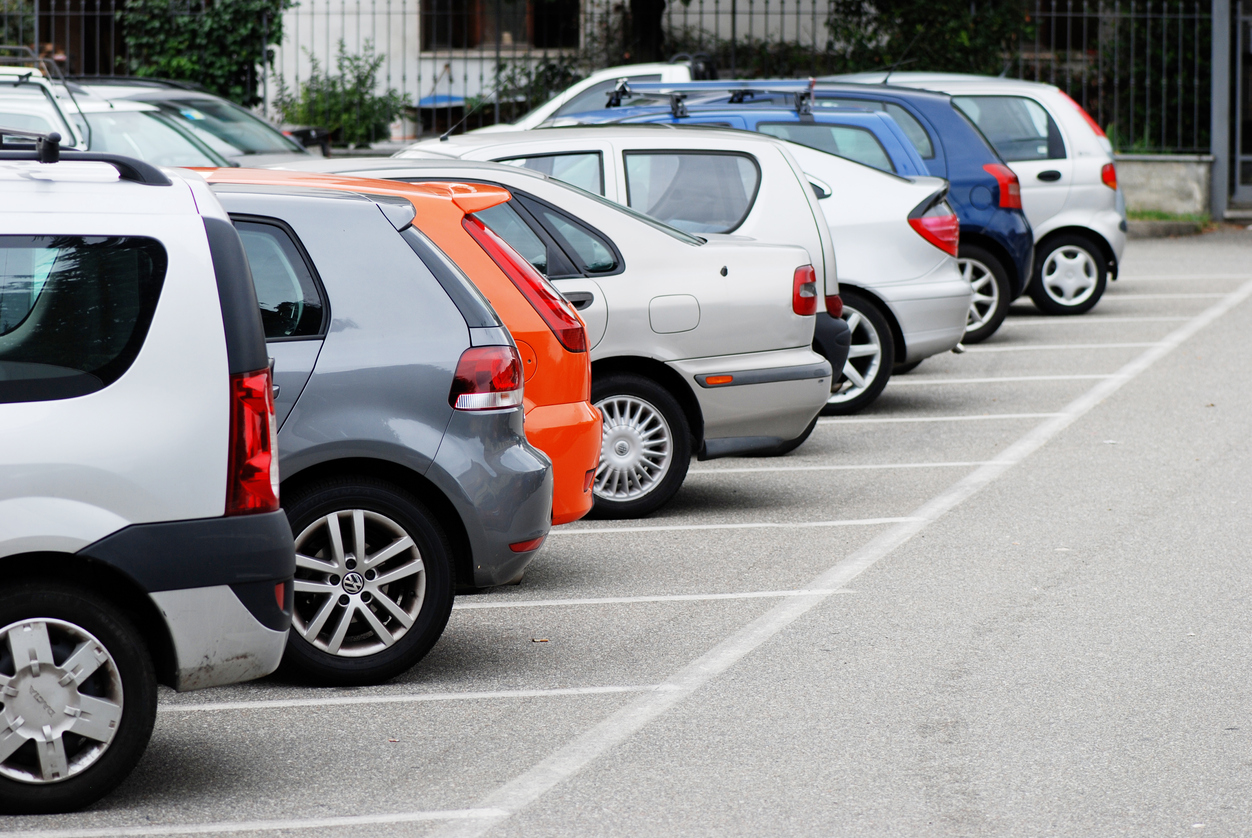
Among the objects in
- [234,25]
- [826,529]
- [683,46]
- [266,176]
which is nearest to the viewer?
[266,176]

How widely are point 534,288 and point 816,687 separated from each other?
1.84m

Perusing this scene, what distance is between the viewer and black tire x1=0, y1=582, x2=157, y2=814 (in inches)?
163

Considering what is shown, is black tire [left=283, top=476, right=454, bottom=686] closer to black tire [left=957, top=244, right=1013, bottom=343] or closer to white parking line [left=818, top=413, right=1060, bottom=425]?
white parking line [left=818, top=413, right=1060, bottom=425]

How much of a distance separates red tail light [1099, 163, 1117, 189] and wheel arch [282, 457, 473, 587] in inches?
411

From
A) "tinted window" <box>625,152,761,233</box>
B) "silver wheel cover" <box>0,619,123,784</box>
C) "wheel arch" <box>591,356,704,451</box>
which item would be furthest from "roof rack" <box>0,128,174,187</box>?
"tinted window" <box>625,152,761,233</box>

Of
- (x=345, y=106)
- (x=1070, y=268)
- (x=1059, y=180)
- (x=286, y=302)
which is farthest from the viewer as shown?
(x=345, y=106)

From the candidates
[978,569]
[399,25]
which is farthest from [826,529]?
[399,25]

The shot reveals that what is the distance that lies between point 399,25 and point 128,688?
85.6 ft

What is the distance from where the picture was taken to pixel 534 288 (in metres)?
6.17

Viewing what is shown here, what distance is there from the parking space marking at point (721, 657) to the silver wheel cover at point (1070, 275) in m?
4.80

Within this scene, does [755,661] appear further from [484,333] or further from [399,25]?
[399,25]

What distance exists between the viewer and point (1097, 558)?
695cm

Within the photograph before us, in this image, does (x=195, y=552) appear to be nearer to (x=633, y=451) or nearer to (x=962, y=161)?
(x=633, y=451)

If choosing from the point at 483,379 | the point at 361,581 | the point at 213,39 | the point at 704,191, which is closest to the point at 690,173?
the point at 704,191
